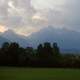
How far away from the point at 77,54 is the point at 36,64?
0.73 m

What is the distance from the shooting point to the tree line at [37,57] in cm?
343

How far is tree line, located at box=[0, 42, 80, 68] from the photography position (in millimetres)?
3430
